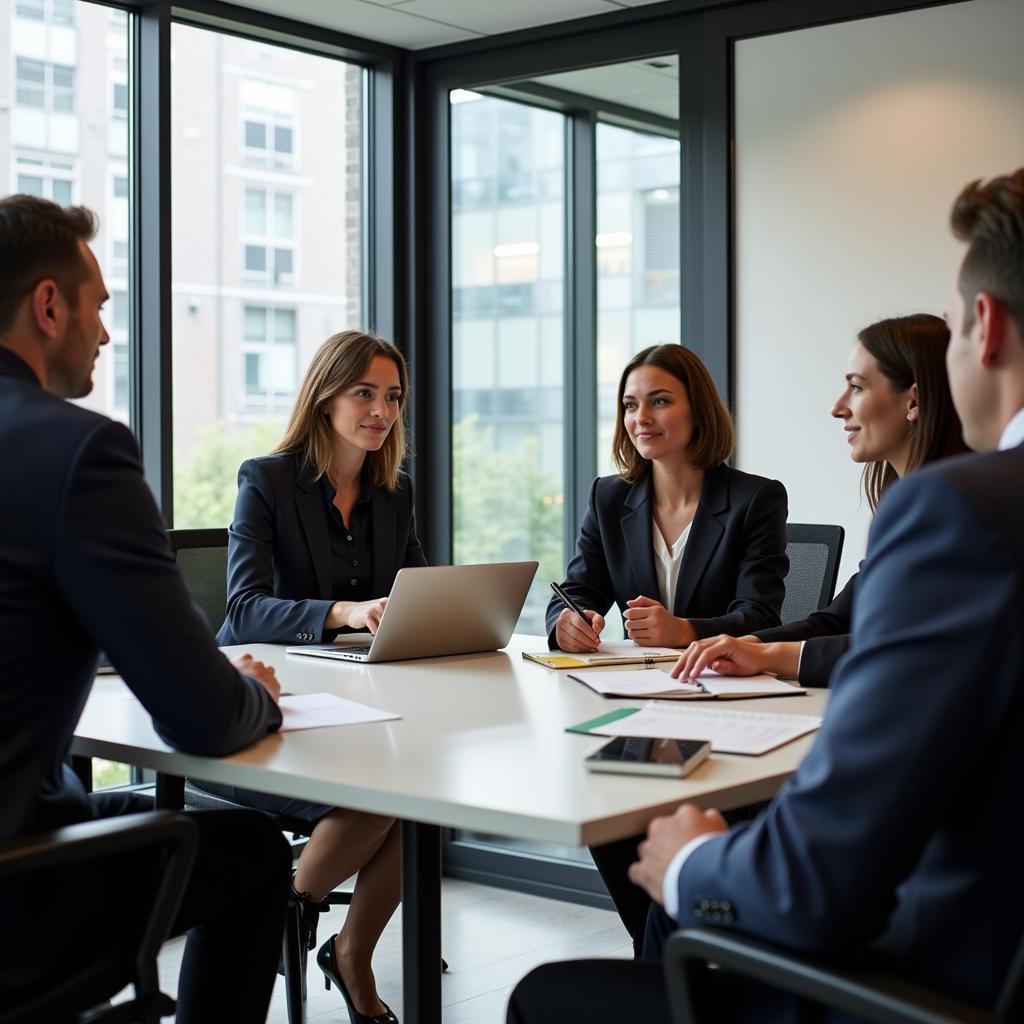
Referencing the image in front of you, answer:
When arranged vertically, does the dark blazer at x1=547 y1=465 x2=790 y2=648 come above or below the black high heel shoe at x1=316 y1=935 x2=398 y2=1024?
above

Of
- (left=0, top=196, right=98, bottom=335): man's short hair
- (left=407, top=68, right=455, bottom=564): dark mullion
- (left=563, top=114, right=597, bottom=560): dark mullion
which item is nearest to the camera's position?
(left=0, top=196, right=98, bottom=335): man's short hair

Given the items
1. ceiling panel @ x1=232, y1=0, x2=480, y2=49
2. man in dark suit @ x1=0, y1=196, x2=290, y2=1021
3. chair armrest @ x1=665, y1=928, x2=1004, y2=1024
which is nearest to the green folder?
man in dark suit @ x1=0, y1=196, x2=290, y2=1021

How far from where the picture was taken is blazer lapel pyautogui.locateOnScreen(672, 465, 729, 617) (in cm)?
336

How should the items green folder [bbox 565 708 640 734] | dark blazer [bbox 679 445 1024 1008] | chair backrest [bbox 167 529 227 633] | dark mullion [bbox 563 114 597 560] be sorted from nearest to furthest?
1. dark blazer [bbox 679 445 1024 1008]
2. green folder [bbox 565 708 640 734]
3. chair backrest [bbox 167 529 227 633]
4. dark mullion [bbox 563 114 597 560]

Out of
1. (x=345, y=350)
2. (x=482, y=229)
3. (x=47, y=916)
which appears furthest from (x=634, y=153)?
(x=47, y=916)

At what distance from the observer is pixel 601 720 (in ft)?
6.79

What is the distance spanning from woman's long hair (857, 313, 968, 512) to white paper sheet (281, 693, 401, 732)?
1.12 meters

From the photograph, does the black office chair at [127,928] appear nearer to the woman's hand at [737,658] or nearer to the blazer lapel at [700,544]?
the woman's hand at [737,658]

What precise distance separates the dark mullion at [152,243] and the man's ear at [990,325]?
3.29 meters

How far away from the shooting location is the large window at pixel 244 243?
440 centimetres

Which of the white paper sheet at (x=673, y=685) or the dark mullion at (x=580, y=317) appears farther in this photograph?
the dark mullion at (x=580, y=317)

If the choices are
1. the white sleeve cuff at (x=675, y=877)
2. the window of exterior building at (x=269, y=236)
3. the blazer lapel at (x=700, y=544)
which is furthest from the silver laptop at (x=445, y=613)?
the window of exterior building at (x=269, y=236)

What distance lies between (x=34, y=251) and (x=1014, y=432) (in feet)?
4.22

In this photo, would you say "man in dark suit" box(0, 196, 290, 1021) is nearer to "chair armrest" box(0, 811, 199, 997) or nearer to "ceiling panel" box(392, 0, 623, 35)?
"chair armrest" box(0, 811, 199, 997)
